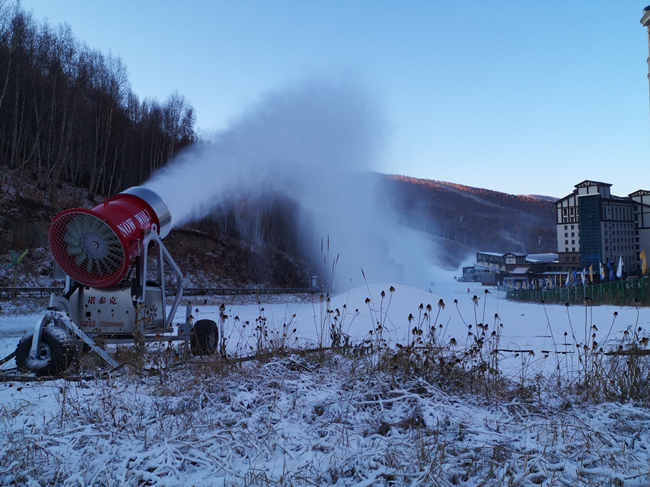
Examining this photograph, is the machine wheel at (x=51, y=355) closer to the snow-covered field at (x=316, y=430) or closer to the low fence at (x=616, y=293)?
the snow-covered field at (x=316, y=430)

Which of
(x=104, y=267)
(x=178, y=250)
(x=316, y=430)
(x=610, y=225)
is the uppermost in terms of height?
(x=610, y=225)

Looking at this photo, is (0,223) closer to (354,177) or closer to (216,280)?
(216,280)

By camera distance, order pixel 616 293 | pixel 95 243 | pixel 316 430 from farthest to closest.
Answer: pixel 616 293 < pixel 95 243 < pixel 316 430

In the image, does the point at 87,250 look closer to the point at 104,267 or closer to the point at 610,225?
the point at 104,267

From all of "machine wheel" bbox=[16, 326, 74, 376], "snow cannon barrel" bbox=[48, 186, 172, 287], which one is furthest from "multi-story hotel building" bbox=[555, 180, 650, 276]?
"machine wheel" bbox=[16, 326, 74, 376]

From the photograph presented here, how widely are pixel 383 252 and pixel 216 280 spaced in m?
27.9

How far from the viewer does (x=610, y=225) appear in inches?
2763

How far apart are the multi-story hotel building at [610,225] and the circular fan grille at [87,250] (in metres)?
71.6

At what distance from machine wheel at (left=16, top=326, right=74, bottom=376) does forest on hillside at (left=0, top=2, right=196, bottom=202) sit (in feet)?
107

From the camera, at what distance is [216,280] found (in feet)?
140

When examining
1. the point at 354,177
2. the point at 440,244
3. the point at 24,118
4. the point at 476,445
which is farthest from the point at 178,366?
the point at 440,244

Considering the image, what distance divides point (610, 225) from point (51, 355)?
3143 inches

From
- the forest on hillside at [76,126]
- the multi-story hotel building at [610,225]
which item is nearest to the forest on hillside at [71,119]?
the forest on hillside at [76,126]

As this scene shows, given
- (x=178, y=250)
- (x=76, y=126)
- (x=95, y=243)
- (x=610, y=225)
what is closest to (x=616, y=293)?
(x=95, y=243)
